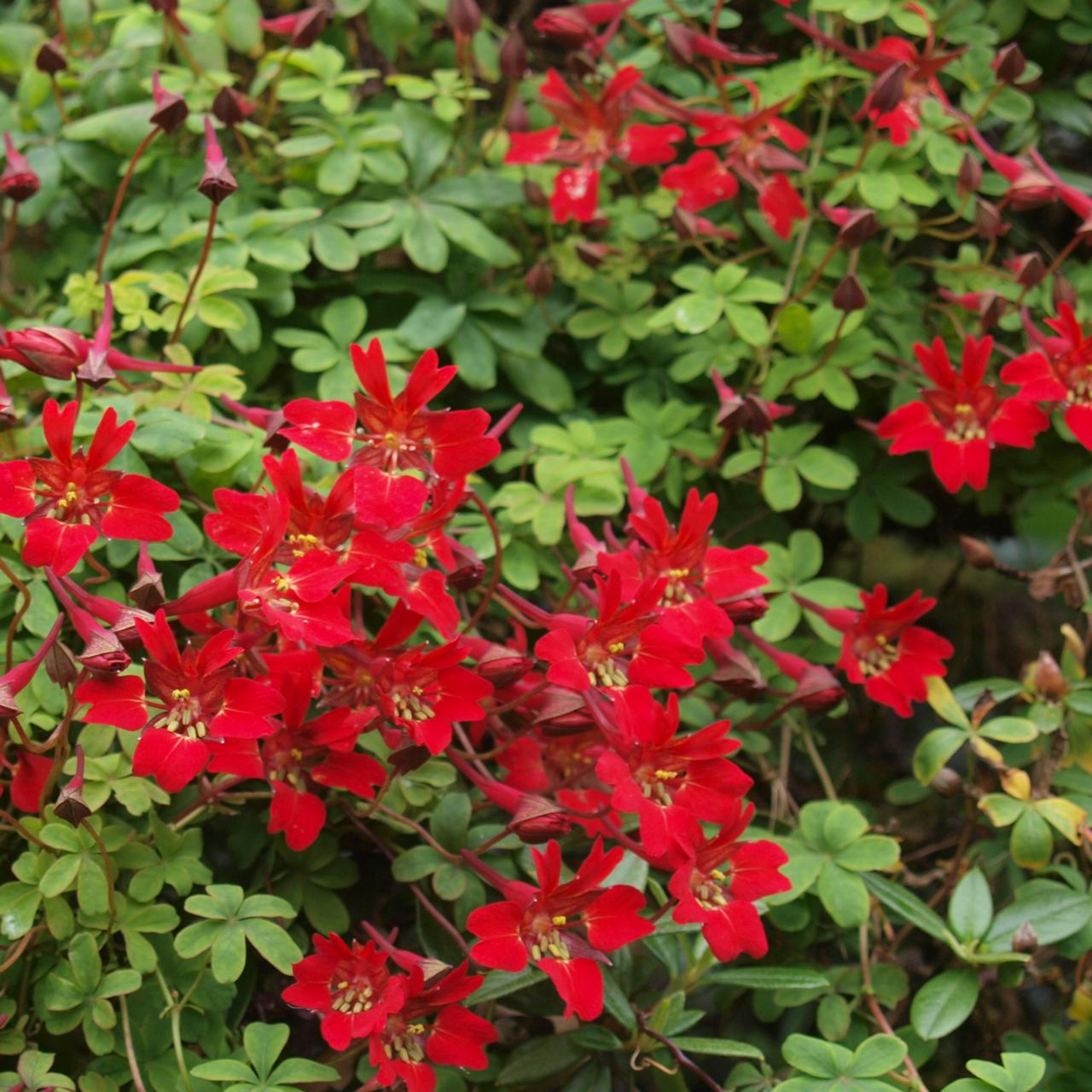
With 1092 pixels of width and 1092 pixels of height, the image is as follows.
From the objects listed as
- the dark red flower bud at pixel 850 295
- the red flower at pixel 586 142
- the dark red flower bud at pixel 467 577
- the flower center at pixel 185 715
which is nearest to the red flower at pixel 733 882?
the dark red flower bud at pixel 467 577

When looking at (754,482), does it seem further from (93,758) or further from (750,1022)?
(93,758)

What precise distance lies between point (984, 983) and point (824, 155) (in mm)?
1178

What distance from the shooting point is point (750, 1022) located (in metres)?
1.47

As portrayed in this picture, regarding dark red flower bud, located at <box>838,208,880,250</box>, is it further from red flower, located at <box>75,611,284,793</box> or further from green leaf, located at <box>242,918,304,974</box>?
green leaf, located at <box>242,918,304,974</box>

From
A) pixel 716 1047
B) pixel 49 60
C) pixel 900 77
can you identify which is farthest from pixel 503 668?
pixel 49 60

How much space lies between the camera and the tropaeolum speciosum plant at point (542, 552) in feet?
3.74

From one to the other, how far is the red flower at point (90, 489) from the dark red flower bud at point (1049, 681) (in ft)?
3.32

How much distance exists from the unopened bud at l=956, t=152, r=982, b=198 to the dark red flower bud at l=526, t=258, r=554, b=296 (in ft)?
1.86

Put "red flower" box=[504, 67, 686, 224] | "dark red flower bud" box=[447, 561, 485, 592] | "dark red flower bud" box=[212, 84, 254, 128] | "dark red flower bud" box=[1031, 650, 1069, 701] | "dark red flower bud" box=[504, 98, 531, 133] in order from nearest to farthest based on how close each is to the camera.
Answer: "dark red flower bud" box=[447, 561, 485, 592], "dark red flower bud" box=[1031, 650, 1069, 701], "dark red flower bud" box=[212, 84, 254, 128], "red flower" box=[504, 67, 686, 224], "dark red flower bud" box=[504, 98, 531, 133]

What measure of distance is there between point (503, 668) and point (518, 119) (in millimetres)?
963

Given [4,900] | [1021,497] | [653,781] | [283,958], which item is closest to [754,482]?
[1021,497]

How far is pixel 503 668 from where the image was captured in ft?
3.89

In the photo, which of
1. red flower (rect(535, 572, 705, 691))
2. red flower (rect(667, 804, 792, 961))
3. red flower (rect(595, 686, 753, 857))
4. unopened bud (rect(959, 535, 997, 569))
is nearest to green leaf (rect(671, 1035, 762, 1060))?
red flower (rect(667, 804, 792, 961))

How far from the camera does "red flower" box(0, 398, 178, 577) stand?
1123 millimetres
